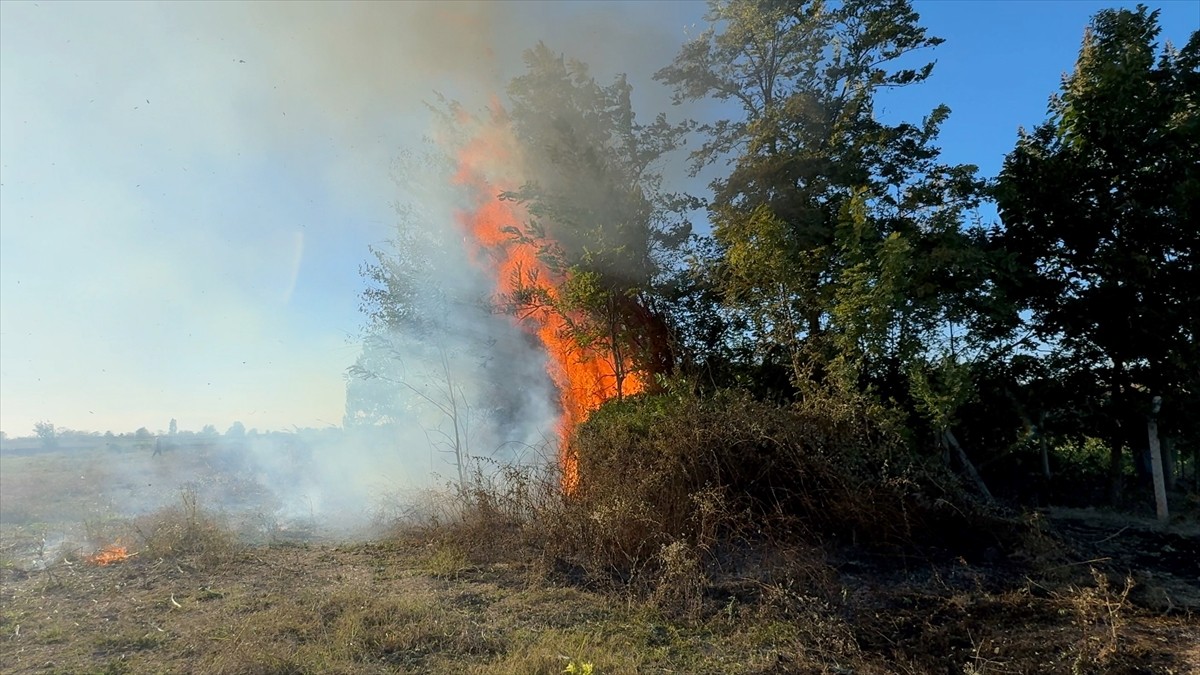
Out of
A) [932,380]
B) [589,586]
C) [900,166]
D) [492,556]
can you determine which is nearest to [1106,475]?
[932,380]

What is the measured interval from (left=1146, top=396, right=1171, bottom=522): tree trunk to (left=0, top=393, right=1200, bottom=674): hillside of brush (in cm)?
34

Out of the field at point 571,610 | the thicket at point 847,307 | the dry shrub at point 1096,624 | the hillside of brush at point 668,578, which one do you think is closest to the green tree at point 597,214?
the thicket at point 847,307

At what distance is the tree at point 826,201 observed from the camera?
754 centimetres

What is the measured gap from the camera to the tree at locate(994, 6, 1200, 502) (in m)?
8.72

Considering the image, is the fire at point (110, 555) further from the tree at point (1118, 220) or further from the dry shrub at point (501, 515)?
the tree at point (1118, 220)

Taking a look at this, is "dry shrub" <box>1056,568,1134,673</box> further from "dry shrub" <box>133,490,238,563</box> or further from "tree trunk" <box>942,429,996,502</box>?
"dry shrub" <box>133,490,238,563</box>

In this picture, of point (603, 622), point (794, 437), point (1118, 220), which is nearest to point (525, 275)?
point (794, 437)

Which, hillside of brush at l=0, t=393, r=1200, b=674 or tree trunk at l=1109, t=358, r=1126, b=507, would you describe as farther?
tree trunk at l=1109, t=358, r=1126, b=507

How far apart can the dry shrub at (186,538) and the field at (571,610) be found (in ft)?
0.08

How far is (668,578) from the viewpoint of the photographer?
19.3ft

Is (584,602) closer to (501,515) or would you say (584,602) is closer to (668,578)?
(668,578)

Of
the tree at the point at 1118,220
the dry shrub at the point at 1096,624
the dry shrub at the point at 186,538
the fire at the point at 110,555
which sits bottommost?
the dry shrub at the point at 1096,624

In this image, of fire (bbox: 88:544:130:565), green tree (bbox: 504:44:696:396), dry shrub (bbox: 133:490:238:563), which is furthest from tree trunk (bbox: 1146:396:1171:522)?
fire (bbox: 88:544:130:565)

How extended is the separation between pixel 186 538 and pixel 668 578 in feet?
21.1
